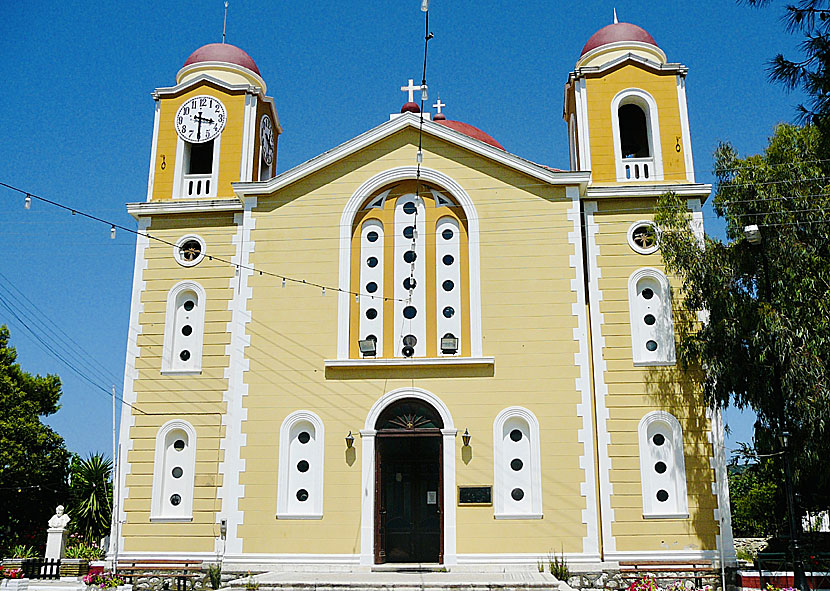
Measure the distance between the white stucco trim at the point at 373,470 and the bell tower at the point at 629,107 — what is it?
7160 mm

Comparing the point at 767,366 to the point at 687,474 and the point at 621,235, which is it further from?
the point at 621,235

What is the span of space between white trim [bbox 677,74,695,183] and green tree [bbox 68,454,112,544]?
1931cm

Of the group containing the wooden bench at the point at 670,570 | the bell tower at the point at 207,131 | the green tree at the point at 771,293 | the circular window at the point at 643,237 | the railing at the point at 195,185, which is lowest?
the wooden bench at the point at 670,570

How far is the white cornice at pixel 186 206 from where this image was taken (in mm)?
21875

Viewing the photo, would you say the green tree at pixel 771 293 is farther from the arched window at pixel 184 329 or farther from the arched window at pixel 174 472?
the arched window at pixel 174 472

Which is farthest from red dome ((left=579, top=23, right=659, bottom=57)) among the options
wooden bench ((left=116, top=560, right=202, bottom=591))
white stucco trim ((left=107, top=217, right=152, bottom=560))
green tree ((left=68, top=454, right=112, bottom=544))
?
green tree ((left=68, top=454, right=112, bottom=544))

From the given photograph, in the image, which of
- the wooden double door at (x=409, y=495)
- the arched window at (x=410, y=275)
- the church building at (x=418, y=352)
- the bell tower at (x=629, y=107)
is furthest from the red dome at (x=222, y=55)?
the wooden double door at (x=409, y=495)

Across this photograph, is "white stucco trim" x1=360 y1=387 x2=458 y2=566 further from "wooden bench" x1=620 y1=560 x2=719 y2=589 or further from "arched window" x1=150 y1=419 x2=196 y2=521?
"arched window" x1=150 y1=419 x2=196 y2=521

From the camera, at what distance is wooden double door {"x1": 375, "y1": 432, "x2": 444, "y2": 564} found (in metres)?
20.1

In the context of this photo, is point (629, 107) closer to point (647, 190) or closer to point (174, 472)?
point (647, 190)

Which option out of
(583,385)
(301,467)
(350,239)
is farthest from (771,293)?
(301,467)

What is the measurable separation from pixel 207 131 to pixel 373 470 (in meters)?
10.1

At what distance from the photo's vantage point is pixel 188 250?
2195 centimetres

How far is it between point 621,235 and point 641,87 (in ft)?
13.8
